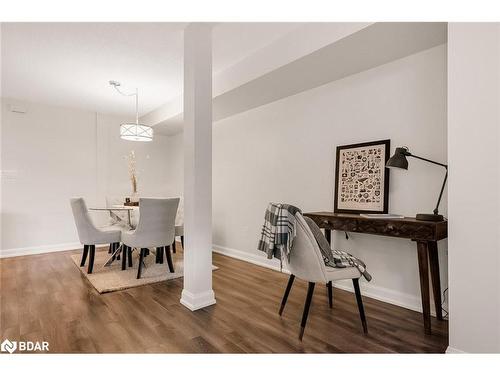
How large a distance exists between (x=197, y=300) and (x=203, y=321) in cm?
28

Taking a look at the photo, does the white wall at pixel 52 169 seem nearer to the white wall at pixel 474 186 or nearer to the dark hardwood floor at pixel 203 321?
the dark hardwood floor at pixel 203 321

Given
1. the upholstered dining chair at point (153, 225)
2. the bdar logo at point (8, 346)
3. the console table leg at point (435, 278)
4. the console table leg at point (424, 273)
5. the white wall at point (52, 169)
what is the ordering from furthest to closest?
1. the white wall at point (52, 169)
2. the upholstered dining chair at point (153, 225)
3. the console table leg at point (435, 278)
4. the console table leg at point (424, 273)
5. the bdar logo at point (8, 346)

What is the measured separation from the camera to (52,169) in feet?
16.4

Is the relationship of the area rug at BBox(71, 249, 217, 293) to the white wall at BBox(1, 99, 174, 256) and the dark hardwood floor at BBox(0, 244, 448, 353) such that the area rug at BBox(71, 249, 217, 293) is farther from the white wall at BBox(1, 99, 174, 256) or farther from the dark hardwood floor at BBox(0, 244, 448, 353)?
the white wall at BBox(1, 99, 174, 256)

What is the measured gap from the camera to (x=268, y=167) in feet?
13.0

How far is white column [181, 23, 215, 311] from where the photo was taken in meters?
2.48

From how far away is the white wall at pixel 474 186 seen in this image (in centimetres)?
155

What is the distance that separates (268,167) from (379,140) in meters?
1.56

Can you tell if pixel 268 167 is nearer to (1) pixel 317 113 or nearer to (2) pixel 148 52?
(1) pixel 317 113

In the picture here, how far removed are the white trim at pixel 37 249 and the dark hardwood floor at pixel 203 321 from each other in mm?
1803

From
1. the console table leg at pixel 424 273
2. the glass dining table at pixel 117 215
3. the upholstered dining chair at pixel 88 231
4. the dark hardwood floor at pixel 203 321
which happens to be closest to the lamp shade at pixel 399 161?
the console table leg at pixel 424 273

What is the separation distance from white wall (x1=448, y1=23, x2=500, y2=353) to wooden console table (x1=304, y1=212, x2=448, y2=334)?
0.31 meters

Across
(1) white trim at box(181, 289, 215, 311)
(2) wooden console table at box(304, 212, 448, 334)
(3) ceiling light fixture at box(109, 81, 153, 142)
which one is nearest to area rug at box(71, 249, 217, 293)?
(1) white trim at box(181, 289, 215, 311)

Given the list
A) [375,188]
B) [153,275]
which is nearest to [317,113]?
[375,188]
